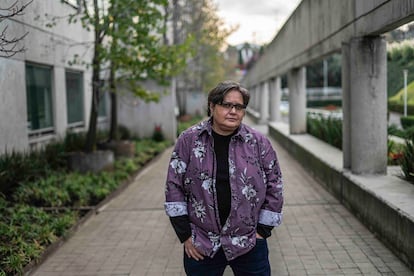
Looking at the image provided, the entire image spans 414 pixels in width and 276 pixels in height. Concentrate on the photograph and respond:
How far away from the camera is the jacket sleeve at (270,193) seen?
134 inches

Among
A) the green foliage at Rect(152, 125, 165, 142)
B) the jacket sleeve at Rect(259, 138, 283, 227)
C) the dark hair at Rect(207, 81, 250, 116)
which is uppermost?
the dark hair at Rect(207, 81, 250, 116)

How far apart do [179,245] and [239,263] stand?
3.21 metres

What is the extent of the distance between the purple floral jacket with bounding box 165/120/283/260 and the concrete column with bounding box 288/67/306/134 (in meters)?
12.4

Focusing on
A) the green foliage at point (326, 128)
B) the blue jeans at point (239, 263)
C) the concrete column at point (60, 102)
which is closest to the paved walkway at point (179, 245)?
the blue jeans at point (239, 263)

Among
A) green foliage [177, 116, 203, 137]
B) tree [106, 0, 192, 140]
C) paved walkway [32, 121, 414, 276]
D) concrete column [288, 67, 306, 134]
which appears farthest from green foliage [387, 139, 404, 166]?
green foliage [177, 116, 203, 137]

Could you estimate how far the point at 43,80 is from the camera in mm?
12125

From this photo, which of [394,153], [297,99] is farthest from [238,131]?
[297,99]

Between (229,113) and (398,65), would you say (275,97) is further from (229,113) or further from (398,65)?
(229,113)

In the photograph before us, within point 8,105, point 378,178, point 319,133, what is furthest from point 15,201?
point 319,133

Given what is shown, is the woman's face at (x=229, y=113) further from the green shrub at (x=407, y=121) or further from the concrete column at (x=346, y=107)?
the green shrub at (x=407, y=121)

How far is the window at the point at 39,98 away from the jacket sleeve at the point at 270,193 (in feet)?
28.2

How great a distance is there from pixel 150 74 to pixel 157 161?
3822 mm

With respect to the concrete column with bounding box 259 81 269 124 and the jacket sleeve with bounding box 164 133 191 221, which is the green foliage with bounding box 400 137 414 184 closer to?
the jacket sleeve with bounding box 164 133 191 221

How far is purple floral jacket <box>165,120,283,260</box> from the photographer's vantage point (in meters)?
3.30
